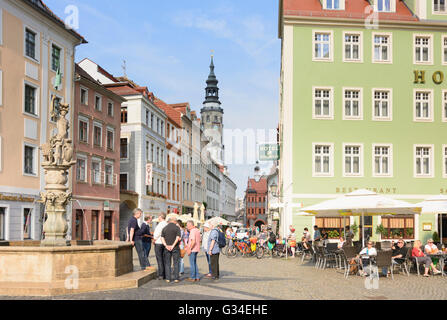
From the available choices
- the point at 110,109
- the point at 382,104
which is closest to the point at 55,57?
the point at 110,109

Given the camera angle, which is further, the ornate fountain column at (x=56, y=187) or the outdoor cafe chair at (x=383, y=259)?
the outdoor cafe chair at (x=383, y=259)

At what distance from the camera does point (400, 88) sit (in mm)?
33281

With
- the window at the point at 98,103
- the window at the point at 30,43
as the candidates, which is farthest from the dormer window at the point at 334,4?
the window at the point at 30,43

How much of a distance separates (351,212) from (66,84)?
809 inches

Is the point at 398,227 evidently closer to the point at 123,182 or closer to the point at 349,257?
the point at 349,257

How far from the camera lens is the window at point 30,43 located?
2922 cm

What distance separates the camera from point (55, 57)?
3247cm

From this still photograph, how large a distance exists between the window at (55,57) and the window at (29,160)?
5335 mm

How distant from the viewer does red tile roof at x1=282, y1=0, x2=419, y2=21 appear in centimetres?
3291

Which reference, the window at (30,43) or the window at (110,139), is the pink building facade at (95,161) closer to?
the window at (110,139)

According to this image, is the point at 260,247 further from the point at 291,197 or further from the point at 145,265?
the point at 145,265

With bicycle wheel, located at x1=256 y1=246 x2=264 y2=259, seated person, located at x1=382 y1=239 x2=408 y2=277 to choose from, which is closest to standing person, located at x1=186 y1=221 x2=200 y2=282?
seated person, located at x1=382 y1=239 x2=408 y2=277

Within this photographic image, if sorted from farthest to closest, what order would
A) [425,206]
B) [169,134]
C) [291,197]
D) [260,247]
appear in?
[169,134], [291,197], [260,247], [425,206]
